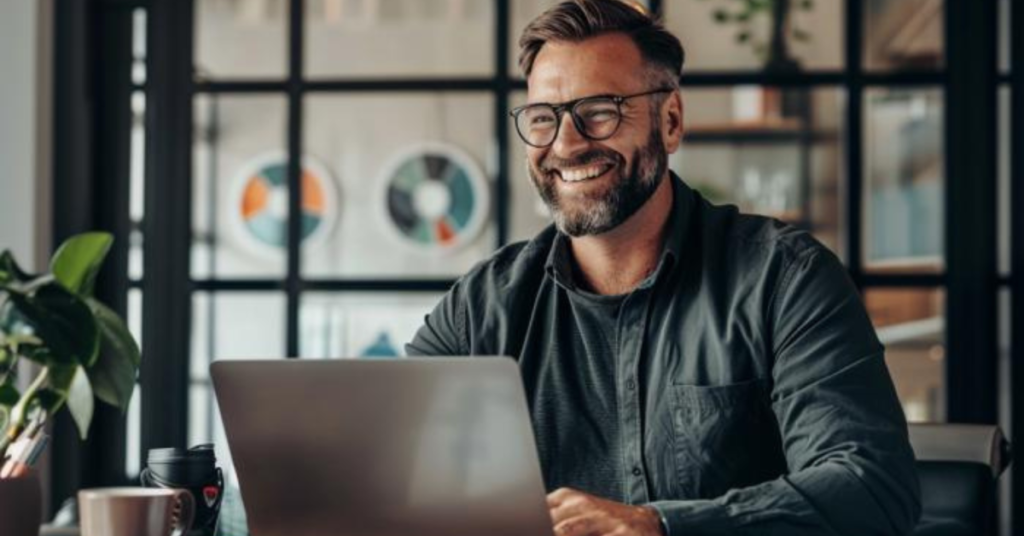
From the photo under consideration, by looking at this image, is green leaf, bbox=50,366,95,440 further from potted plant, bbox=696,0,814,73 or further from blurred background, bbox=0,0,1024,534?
potted plant, bbox=696,0,814,73

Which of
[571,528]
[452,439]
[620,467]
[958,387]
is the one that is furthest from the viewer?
[958,387]

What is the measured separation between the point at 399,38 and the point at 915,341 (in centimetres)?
139

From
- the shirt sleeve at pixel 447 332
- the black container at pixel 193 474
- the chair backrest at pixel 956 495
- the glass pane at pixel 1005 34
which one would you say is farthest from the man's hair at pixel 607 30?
the glass pane at pixel 1005 34

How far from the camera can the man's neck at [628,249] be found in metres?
2.27

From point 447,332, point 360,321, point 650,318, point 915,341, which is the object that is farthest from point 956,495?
point 360,321

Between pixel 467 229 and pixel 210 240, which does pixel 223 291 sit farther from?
pixel 467 229

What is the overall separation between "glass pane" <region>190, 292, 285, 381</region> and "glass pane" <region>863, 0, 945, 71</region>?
150 centimetres

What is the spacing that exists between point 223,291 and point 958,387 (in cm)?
172

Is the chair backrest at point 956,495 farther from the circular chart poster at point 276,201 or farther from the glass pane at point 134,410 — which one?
the glass pane at point 134,410

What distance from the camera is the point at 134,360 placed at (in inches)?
67.7

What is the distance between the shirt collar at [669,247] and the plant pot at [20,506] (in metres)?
0.79

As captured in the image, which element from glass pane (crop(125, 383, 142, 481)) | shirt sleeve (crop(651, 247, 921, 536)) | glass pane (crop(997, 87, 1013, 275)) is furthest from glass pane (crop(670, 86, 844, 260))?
shirt sleeve (crop(651, 247, 921, 536))

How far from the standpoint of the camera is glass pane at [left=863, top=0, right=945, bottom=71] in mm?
3895

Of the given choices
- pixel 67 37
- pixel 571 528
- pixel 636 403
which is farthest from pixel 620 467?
pixel 67 37
